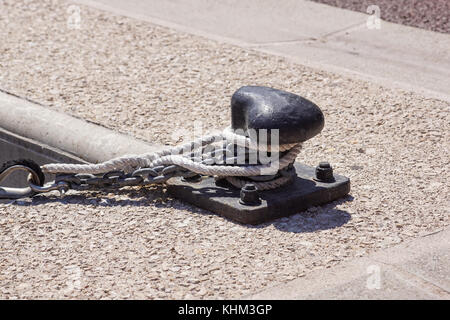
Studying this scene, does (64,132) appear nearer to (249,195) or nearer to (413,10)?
(249,195)

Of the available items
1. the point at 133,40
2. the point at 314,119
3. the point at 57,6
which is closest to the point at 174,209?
the point at 314,119

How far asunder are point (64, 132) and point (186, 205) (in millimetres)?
1489

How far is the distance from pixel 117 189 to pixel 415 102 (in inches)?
89.7

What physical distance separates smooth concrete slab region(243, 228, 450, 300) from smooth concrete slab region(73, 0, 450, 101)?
2363 millimetres

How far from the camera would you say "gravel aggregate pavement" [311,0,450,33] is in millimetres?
8245

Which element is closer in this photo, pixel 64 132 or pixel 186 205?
pixel 186 205

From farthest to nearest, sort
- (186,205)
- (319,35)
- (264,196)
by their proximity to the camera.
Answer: (319,35)
(186,205)
(264,196)

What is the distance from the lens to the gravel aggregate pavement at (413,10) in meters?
8.24

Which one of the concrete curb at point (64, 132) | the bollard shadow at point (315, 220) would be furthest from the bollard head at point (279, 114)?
the concrete curb at point (64, 132)

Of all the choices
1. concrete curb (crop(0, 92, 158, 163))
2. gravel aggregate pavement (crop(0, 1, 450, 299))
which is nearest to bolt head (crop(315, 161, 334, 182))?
gravel aggregate pavement (crop(0, 1, 450, 299))

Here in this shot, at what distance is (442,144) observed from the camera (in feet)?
17.4

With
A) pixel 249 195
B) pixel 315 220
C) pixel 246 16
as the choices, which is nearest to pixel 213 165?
pixel 249 195

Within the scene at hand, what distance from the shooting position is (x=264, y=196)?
4445mm
